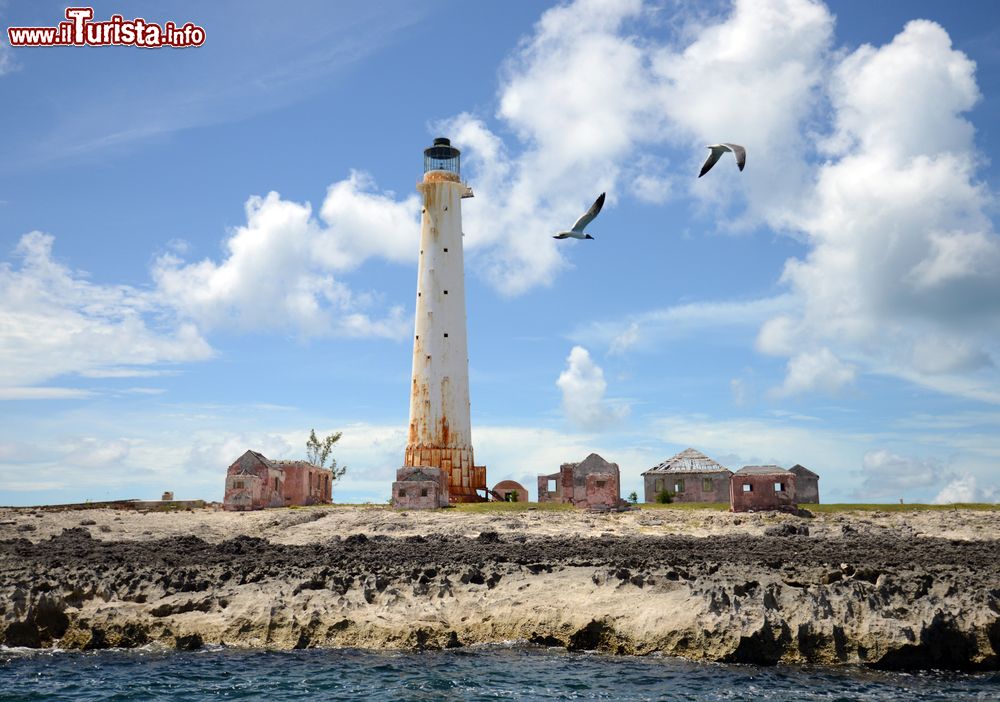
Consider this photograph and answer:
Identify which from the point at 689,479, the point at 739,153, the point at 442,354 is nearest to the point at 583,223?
the point at 739,153

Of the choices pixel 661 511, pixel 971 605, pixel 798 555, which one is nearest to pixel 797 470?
pixel 661 511

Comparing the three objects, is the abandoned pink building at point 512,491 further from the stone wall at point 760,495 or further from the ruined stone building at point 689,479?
the stone wall at point 760,495

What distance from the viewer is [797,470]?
5734 centimetres

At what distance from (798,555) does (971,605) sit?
681 centimetres

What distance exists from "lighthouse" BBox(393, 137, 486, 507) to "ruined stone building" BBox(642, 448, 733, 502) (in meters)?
14.8

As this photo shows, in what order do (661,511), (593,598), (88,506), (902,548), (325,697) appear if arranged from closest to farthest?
(325,697), (593,598), (902,548), (661,511), (88,506)

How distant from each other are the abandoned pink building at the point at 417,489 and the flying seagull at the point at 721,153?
28.5 meters

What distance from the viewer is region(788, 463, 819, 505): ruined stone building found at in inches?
2242

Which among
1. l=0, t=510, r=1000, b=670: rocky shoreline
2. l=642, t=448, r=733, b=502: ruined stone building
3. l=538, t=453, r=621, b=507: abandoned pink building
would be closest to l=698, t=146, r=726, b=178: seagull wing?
l=0, t=510, r=1000, b=670: rocky shoreline

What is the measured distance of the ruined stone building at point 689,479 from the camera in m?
58.7

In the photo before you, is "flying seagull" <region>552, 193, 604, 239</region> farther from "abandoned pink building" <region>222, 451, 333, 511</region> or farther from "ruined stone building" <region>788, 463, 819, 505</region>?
"ruined stone building" <region>788, 463, 819, 505</region>

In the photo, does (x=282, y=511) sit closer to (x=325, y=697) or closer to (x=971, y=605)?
(x=325, y=697)

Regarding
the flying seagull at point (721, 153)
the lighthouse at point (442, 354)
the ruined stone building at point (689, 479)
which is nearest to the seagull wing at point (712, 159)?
the flying seagull at point (721, 153)

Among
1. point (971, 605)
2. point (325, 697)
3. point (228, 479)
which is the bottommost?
point (325, 697)
